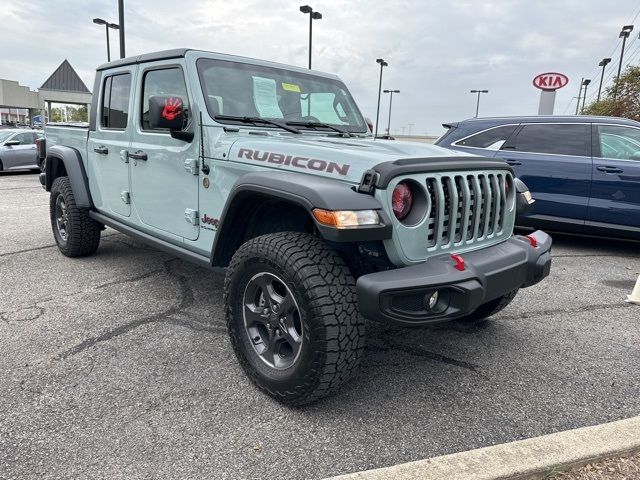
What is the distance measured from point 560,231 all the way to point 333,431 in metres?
5.17

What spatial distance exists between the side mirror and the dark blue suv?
465 centimetres

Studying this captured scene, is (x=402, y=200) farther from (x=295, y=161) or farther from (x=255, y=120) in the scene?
(x=255, y=120)

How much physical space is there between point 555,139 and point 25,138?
14817 millimetres

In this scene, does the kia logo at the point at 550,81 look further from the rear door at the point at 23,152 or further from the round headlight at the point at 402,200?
the rear door at the point at 23,152

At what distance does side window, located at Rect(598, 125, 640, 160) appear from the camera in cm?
592

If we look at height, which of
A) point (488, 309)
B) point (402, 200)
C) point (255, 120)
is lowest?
point (488, 309)

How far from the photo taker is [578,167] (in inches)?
240

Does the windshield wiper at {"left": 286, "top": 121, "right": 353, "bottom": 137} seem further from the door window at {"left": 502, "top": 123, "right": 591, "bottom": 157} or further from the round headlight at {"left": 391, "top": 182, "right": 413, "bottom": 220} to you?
the door window at {"left": 502, "top": 123, "right": 591, "bottom": 157}

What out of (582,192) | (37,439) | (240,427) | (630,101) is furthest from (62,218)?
(630,101)

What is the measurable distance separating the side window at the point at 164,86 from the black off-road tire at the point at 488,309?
237 centimetres

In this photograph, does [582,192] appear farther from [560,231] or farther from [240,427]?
[240,427]

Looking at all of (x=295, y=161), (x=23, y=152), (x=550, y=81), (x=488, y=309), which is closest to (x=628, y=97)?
(x=550, y=81)

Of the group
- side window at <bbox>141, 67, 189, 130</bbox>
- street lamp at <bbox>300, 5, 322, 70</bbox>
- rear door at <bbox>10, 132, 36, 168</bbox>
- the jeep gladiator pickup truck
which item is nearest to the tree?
street lamp at <bbox>300, 5, 322, 70</bbox>

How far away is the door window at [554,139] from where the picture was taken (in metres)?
6.21
